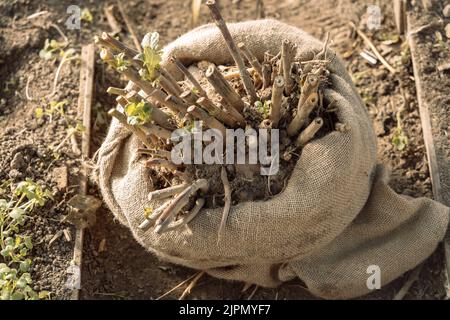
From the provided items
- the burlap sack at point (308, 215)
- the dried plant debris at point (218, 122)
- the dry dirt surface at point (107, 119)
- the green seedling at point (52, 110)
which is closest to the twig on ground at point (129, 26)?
the dry dirt surface at point (107, 119)

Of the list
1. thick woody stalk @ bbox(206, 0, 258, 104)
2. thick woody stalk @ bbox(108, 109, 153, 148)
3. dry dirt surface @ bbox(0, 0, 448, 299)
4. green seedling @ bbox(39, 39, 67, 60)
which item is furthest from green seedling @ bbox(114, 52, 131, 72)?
green seedling @ bbox(39, 39, 67, 60)

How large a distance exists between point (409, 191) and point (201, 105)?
0.81m

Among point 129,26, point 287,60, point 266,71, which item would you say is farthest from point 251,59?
point 129,26

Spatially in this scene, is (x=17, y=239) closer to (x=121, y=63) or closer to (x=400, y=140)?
(x=121, y=63)

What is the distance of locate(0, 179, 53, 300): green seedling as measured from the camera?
1926mm

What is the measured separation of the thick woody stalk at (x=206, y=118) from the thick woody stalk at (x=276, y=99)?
13 centimetres

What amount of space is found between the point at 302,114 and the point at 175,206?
40cm

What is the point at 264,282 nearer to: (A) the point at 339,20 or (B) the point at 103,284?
(B) the point at 103,284

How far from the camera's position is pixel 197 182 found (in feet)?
5.94

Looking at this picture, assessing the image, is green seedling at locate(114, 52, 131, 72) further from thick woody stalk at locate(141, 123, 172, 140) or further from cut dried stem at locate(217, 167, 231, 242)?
cut dried stem at locate(217, 167, 231, 242)

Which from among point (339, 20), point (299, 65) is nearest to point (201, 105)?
point (299, 65)

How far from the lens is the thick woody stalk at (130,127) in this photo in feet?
5.82

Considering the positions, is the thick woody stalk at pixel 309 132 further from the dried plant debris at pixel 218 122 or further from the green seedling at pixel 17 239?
the green seedling at pixel 17 239

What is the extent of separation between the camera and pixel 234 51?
1.81m
